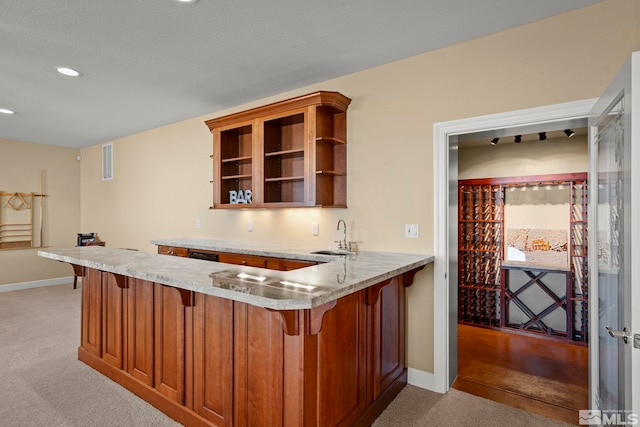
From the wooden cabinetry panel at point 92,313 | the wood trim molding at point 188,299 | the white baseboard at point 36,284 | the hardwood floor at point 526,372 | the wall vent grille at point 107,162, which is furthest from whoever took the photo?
the wall vent grille at point 107,162

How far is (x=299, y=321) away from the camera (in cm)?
157

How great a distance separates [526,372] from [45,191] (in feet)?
24.3

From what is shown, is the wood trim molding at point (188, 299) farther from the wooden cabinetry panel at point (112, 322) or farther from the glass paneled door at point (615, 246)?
the glass paneled door at point (615, 246)

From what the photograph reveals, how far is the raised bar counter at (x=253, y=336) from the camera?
1615mm

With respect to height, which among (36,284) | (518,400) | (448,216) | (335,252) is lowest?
(518,400)

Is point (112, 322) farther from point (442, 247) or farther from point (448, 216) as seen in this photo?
point (448, 216)

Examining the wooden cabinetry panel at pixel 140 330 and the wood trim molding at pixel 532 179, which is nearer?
the wooden cabinetry panel at pixel 140 330

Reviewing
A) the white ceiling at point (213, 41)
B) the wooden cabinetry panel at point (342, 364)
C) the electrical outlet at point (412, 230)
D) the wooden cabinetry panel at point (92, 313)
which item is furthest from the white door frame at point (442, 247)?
the wooden cabinetry panel at point (92, 313)

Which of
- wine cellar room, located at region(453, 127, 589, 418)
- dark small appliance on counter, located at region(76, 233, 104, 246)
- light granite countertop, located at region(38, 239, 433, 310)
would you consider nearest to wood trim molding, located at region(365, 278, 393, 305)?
light granite countertop, located at region(38, 239, 433, 310)

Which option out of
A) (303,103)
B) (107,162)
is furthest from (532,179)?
(107,162)

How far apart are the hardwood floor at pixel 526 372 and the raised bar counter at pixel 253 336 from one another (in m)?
0.68

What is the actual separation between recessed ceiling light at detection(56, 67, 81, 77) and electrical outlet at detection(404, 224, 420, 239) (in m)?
3.11

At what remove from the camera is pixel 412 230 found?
279cm

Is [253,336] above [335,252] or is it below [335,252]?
below
